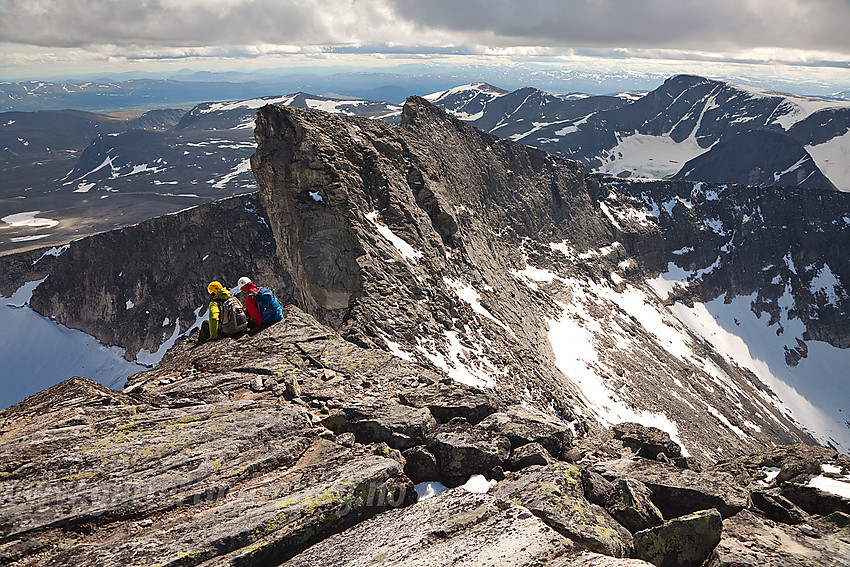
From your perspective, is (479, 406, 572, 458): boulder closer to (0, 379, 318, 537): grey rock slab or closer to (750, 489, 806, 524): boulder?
(750, 489, 806, 524): boulder

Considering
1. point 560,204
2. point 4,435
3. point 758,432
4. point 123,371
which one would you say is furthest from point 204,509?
point 560,204

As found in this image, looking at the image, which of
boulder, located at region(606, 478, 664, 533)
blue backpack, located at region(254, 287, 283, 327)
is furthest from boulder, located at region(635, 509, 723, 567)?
blue backpack, located at region(254, 287, 283, 327)

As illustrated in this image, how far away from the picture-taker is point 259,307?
18797 mm

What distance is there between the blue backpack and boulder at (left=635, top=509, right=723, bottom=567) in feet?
46.7

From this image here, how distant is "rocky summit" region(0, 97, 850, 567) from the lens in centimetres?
919

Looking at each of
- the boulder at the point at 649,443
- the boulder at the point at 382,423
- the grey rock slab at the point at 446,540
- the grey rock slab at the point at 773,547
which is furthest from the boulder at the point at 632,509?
the boulder at the point at 649,443

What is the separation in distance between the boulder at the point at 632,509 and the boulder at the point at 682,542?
778 mm

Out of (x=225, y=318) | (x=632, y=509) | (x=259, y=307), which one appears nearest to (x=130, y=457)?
(x=225, y=318)

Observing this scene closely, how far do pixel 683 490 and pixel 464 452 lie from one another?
5472mm

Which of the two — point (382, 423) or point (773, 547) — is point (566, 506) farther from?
point (382, 423)

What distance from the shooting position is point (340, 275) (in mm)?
37781

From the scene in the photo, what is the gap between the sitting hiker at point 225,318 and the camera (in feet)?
58.0

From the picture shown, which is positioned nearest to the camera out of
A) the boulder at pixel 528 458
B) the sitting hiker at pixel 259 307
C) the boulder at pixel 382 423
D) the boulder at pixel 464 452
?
the boulder at pixel 464 452

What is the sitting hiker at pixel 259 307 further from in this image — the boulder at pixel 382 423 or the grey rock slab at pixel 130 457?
the grey rock slab at pixel 130 457
